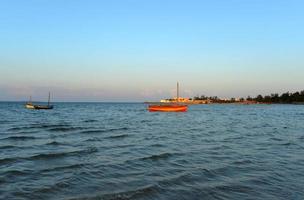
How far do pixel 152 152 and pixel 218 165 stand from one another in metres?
4.84

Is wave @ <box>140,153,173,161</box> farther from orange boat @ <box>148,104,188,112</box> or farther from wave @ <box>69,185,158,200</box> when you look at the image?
orange boat @ <box>148,104,188,112</box>

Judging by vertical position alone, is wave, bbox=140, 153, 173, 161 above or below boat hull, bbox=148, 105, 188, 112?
below

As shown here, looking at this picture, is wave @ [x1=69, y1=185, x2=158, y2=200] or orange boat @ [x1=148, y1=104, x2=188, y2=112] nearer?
wave @ [x1=69, y1=185, x2=158, y2=200]

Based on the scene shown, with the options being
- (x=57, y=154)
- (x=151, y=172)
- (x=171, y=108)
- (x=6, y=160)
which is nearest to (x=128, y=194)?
(x=151, y=172)

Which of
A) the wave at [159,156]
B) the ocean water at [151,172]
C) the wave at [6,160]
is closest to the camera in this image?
the ocean water at [151,172]

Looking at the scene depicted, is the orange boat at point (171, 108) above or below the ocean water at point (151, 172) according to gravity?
above

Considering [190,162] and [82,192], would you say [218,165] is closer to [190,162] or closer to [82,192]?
Result: [190,162]

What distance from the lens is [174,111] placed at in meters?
85.4

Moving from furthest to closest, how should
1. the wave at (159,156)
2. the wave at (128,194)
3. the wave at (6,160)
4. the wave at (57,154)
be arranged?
the wave at (57,154)
the wave at (159,156)
the wave at (6,160)
the wave at (128,194)

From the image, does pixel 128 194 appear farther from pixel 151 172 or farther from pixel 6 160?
pixel 6 160

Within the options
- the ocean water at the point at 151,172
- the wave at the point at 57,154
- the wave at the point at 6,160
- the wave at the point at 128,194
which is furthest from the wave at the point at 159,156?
the wave at the point at 128,194

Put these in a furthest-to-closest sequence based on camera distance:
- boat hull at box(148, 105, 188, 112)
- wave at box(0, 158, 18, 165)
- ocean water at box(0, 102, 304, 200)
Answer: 1. boat hull at box(148, 105, 188, 112)
2. wave at box(0, 158, 18, 165)
3. ocean water at box(0, 102, 304, 200)

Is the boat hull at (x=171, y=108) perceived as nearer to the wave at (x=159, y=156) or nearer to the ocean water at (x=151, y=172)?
the ocean water at (x=151, y=172)

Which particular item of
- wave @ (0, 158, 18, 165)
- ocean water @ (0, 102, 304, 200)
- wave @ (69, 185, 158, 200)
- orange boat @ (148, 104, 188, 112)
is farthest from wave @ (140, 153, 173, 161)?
orange boat @ (148, 104, 188, 112)
